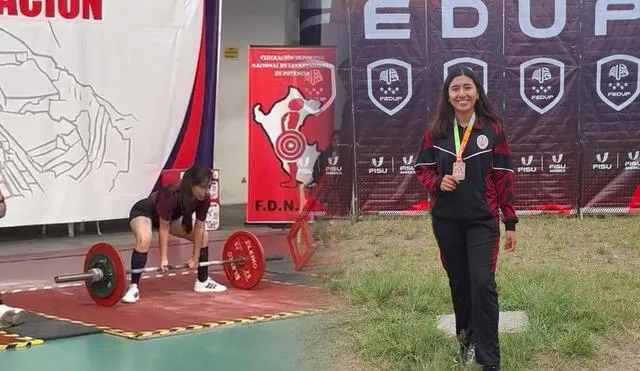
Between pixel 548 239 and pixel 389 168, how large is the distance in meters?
2.51

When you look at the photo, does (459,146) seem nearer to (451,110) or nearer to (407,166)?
(451,110)

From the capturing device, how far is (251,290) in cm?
683

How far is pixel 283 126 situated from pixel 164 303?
4.34 metres

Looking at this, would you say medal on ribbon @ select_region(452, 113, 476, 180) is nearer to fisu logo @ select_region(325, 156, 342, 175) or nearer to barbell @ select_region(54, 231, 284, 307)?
barbell @ select_region(54, 231, 284, 307)

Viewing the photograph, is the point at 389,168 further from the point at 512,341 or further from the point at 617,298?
the point at 512,341

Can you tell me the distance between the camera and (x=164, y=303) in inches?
251

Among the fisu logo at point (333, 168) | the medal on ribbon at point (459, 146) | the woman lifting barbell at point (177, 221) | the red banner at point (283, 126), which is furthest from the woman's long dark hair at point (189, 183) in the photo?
the fisu logo at point (333, 168)

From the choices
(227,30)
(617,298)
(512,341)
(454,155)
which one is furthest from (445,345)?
(227,30)

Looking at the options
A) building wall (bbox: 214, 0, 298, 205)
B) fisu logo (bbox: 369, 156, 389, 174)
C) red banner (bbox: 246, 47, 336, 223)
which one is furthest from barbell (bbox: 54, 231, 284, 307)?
building wall (bbox: 214, 0, 298, 205)

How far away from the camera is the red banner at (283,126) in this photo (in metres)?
10.2

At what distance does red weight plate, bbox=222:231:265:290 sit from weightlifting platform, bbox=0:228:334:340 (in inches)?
3.2

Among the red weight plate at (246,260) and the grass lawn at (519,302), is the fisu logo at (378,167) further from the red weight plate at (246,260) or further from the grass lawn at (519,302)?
the red weight plate at (246,260)

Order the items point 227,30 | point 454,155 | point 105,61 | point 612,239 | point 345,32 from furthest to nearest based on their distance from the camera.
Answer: point 227,30
point 345,32
point 105,61
point 612,239
point 454,155

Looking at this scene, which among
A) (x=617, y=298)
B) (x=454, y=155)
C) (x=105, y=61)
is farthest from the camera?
(x=105, y=61)
